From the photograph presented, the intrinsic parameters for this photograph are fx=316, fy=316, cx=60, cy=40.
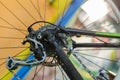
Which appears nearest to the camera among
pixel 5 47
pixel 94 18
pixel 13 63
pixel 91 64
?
pixel 13 63

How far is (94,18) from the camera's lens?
68.9 inches

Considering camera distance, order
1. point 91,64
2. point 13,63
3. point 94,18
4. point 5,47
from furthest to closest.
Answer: point 94,18 < point 91,64 < point 5,47 < point 13,63

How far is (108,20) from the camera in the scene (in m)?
1.76

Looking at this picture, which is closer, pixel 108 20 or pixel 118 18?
pixel 118 18

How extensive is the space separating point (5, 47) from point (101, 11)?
60 cm

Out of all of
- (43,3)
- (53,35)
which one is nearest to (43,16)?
(43,3)

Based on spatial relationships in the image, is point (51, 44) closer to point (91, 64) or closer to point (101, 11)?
point (91, 64)

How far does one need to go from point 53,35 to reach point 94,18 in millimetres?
718

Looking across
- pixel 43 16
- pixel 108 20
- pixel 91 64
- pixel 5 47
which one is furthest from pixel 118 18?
pixel 5 47

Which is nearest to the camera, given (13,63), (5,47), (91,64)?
(13,63)

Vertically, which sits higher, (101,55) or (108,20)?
(108,20)

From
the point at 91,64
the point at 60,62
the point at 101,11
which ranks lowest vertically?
the point at 91,64

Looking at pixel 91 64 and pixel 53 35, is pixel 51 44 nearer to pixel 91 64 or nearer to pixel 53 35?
pixel 53 35

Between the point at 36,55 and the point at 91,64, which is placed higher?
the point at 36,55
